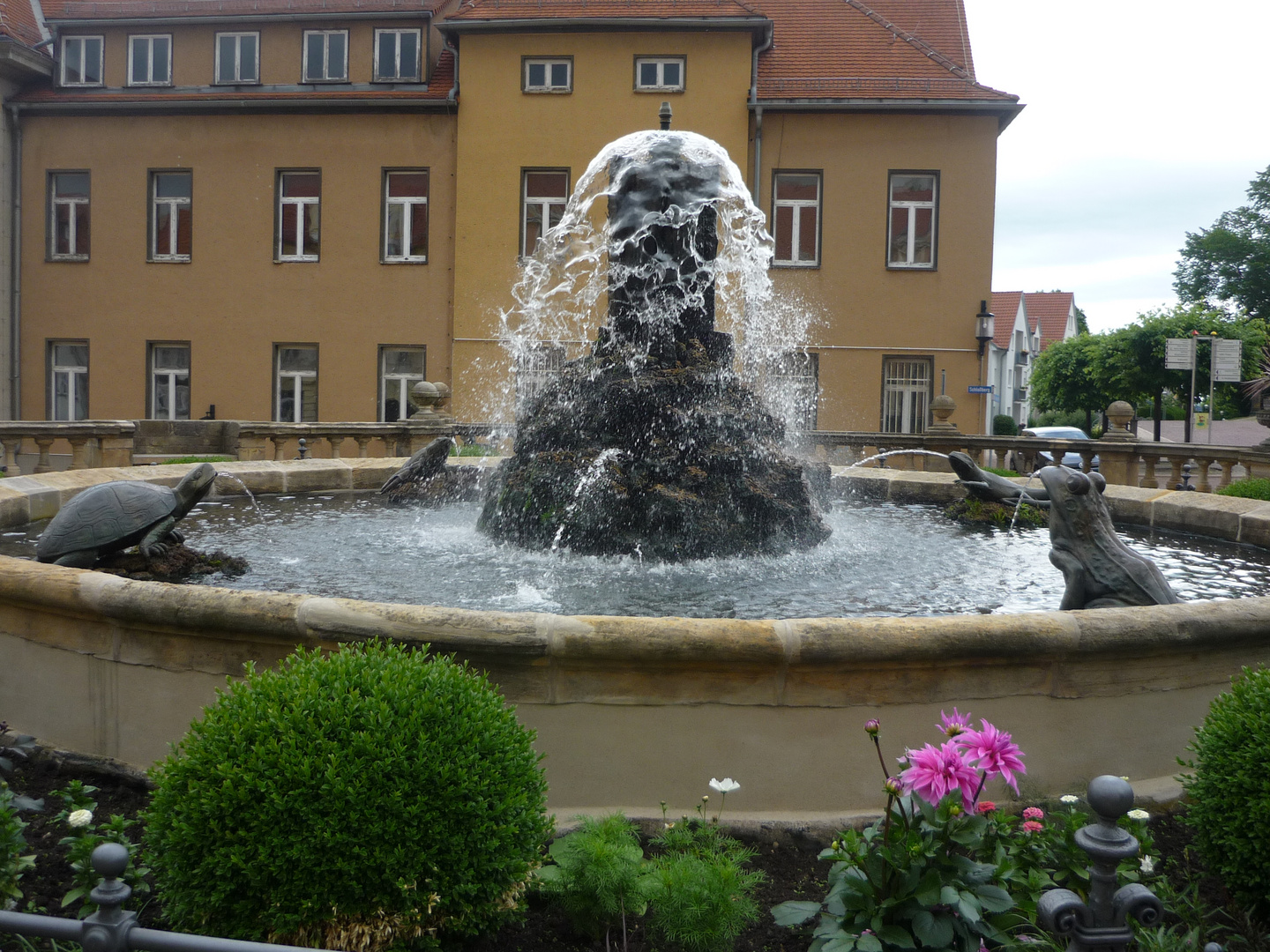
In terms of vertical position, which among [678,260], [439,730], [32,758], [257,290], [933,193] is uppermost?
[933,193]

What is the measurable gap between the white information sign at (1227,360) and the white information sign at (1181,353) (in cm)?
39

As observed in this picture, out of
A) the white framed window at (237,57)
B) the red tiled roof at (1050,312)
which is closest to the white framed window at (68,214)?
the white framed window at (237,57)

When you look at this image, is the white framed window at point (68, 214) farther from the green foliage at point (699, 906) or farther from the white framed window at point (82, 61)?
the green foliage at point (699, 906)

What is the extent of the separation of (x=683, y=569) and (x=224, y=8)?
24.7m

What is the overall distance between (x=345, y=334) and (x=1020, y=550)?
2047 centimetres

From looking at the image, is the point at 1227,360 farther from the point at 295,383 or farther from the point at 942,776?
the point at 295,383

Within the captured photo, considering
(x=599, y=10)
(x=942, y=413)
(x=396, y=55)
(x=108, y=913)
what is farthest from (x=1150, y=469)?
(x=396, y=55)

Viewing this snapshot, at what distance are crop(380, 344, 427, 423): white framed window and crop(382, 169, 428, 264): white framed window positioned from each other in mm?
2239

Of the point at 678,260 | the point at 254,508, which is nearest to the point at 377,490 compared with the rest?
the point at 254,508

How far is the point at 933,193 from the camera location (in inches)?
953

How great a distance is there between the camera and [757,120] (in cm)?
2380

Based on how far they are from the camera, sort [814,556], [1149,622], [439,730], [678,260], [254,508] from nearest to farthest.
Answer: [439,730], [1149,622], [814,556], [678,260], [254,508]

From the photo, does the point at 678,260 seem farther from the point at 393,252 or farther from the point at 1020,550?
the point at 393,252

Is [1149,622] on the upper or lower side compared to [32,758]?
upper
